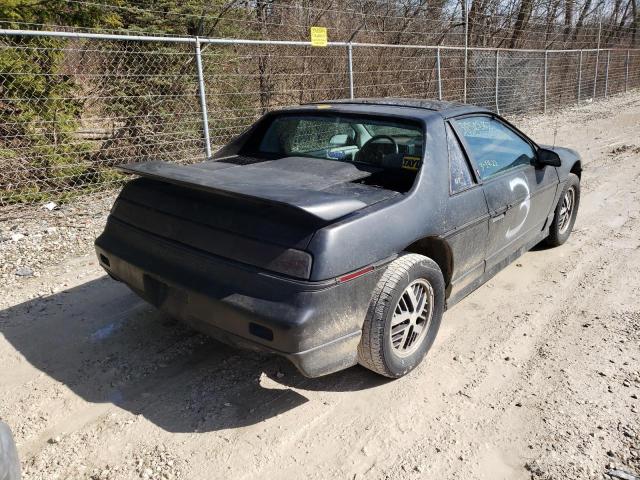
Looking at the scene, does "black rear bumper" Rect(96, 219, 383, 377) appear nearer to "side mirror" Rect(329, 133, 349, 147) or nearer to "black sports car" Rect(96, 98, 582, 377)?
"black sports car" Rect(96, 98, 582, 377)

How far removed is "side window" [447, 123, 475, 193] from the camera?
333 cm

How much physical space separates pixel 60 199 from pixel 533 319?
224 inches

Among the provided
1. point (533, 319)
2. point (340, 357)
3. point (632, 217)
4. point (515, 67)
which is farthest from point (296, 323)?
point (515, 67)

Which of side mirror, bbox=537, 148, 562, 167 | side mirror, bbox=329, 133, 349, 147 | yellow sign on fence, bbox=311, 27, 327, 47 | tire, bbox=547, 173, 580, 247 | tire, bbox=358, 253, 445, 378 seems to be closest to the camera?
tire, bbox=358, 253, 445, 378

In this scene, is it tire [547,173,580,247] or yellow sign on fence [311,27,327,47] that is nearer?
tire [547,173,580,247]

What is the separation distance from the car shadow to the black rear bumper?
1.36ft

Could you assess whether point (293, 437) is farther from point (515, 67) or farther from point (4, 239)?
point (515, 67)

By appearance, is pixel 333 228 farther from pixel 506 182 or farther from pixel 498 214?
pixel 506 182

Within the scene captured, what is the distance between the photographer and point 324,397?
9.55 feet

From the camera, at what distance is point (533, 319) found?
3781 millimetres

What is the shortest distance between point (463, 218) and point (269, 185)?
4.28 ft

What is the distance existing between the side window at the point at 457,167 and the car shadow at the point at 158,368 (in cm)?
132

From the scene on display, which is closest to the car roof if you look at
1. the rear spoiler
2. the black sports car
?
the black sports car

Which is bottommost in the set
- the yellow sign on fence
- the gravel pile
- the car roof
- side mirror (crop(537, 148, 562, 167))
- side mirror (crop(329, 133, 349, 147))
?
the gravel pile
